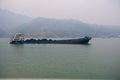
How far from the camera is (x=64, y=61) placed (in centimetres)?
424

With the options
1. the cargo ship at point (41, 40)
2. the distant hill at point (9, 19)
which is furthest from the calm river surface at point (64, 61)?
the distant hill at point (9, 19)

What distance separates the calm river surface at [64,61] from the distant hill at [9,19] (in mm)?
250

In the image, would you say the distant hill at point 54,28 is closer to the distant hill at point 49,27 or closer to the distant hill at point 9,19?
the distant hill at point 49,27

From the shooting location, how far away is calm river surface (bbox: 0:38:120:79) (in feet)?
13.3

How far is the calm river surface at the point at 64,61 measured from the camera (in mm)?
4047

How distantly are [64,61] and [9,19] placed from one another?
1323mm

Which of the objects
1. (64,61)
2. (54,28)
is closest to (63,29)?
(54,28)

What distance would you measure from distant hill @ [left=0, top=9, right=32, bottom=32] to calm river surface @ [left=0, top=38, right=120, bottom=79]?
25 centimetres

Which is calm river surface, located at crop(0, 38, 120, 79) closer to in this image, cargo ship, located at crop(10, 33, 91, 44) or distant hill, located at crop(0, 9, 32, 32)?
cargo ship, located at crop(10, 33, 91, 44)

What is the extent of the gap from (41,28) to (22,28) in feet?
1.22

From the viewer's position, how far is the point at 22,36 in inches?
175

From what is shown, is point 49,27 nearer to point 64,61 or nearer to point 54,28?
point 54,28

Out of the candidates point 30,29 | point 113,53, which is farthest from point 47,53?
point 113,53

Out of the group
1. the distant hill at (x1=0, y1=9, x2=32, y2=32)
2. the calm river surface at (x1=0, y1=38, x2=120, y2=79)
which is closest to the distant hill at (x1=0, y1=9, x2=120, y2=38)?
the distant hill at (x1=0, y1=9, x2=32, y2=32)
